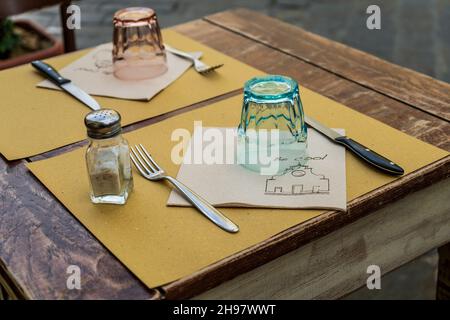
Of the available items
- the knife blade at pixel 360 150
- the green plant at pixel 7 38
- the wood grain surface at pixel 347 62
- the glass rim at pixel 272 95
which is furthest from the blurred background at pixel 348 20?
the glass rim at pixel 272 95

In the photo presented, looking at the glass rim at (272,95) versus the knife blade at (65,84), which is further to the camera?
the knife blade at (65,84)

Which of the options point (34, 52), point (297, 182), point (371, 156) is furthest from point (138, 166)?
point (34, 52)

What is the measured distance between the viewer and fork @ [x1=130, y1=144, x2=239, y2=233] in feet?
2.92

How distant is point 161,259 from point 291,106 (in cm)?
30

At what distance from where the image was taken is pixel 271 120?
981 mm

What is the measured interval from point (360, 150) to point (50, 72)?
0.66m

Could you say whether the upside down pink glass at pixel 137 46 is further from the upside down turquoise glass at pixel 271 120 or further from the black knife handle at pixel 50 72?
the upside down turquoise glass at pixel 271 120

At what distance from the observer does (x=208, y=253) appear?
835 mm

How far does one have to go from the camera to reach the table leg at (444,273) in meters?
1.36

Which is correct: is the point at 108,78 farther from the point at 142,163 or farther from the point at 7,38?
the point at 7,38

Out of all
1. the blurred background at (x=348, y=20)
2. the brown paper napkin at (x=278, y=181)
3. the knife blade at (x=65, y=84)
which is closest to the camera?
the brown paper napkin at (x=278, y=181)

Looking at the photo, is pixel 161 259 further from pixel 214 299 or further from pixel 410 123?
pixel 410 123

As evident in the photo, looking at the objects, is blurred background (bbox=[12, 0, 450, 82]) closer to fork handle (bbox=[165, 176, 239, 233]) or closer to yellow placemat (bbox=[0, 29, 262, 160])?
yellow placemat (bbox=[0, 29, 262, 160])

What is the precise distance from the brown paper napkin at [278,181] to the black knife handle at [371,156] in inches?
0.5
